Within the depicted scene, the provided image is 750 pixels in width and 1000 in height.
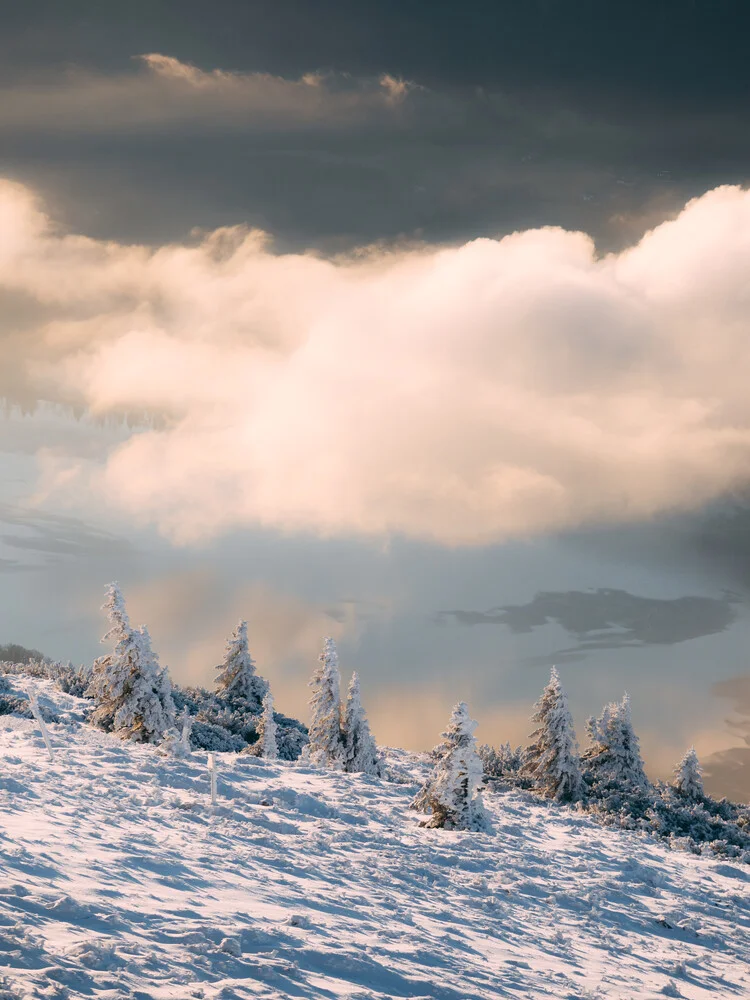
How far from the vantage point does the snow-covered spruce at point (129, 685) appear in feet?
97.6

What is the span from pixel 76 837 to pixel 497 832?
12.6 m

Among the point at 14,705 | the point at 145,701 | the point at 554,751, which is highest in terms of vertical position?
the point at 554,751

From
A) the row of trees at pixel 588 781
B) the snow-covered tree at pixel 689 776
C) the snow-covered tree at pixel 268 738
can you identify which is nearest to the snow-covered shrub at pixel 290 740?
the snow-covered tree at pixel 268 738

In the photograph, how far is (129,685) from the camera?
99.5ft

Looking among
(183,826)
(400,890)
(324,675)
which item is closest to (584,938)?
(400,890)

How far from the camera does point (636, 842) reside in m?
24.9

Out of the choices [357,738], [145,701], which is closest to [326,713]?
[357,738]

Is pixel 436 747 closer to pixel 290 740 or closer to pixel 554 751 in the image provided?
pixel 554 751

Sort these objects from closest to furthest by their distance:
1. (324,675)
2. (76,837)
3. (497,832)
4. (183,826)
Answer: (76,837) < (183,826) < (497,832) < (324,675)

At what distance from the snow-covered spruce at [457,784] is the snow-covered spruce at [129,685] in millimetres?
11578

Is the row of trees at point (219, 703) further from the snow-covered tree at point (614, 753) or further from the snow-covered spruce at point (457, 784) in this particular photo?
the snow-covered tree at point (614, 753)

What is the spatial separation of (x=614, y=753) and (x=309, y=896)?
26532 millimetres

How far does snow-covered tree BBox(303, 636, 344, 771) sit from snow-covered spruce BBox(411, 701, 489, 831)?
12.1m

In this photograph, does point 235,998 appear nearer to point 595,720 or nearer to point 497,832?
point 497,832
